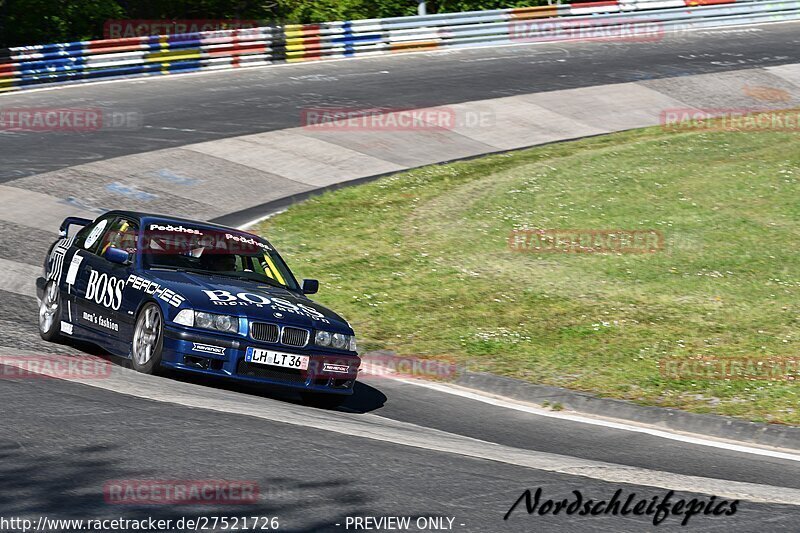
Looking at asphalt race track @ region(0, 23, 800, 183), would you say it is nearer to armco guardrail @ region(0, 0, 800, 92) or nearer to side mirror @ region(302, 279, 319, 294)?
armco guardrail @ region(0, 0, 800, 92)

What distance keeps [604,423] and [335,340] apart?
246 centimetres

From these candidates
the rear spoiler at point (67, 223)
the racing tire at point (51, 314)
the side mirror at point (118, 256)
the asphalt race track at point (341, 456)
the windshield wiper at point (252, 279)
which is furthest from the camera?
the rear spoiler at point (67, 223)

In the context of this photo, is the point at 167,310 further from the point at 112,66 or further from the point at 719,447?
the point at 112,66

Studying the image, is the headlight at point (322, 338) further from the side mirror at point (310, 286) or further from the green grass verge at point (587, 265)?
the green grass verge at point (587, 265)

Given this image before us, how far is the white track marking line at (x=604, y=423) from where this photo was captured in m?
8.77

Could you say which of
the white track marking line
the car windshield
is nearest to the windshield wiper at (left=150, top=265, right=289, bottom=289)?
the car windshield

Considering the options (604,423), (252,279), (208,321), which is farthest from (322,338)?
(604,423)

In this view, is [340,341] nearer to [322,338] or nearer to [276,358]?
[322,338]

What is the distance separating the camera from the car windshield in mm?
10289

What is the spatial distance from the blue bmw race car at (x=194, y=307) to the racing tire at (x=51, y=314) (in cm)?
1

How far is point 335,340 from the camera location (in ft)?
31.7

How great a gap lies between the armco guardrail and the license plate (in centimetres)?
2033

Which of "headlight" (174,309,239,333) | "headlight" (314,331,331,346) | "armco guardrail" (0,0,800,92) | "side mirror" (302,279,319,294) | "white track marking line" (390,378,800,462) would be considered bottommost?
"white track marking line" (390,378,800,462)

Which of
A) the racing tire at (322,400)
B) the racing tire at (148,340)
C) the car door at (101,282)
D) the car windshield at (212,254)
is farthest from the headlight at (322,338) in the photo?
the car door at (101,282)
